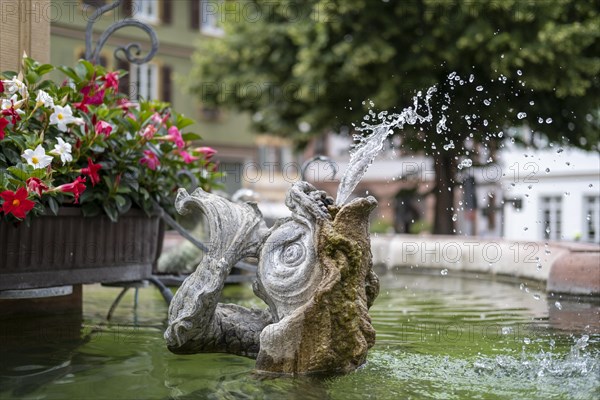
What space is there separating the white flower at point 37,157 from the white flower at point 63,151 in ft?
0.50

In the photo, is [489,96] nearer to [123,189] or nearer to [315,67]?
[315,67]

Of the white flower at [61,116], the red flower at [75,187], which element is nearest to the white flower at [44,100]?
the white flower at [61,116]

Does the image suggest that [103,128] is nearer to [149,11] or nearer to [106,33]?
[106,33]

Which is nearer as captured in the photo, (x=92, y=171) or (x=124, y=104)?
(x=92, y=171)

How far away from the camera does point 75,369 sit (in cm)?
353

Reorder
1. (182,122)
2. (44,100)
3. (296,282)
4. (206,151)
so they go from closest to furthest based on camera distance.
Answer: (296,282)
(44,100)
(182,122)
(206,151)

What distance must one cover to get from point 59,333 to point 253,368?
5.00ft

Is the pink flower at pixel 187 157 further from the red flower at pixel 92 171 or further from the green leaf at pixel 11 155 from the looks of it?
the green leaf at pixel 11 155

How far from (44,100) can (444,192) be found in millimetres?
15025

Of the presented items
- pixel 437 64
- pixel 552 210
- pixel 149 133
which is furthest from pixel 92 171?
pixel 552 210

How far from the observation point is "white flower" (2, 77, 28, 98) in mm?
3900

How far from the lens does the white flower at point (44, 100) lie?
3.90 metres

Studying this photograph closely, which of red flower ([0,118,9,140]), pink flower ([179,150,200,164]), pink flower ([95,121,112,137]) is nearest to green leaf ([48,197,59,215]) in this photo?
red flower ([0,118,9,140])

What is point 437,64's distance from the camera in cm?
1556
